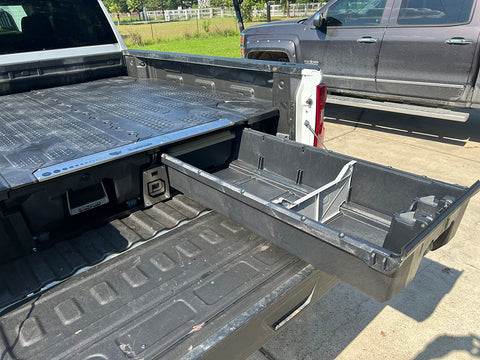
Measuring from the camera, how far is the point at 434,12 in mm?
5020

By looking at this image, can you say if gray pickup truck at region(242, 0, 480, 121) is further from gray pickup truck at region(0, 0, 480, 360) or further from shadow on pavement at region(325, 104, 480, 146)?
gray pickup truck at region(0, 0, 480, 360)

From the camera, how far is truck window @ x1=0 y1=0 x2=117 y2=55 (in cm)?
375

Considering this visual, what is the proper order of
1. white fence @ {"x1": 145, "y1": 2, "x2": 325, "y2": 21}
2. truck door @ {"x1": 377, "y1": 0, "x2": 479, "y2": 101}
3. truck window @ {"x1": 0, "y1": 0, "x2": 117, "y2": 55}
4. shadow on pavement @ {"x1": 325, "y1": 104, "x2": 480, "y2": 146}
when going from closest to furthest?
truck window @ {"x1": 0, "y1": 0, "x2": 117, "y2": 55}
truck door @ {"x1": 377, "y1": 0, "x2": 479, "y2": 101}
shadow on pavement @ {"x1": 325, "y1": 104, "x2": 480, "y2": 146}
white fence @ {"x1": 145, "y1": 2, "x2": 325, "y2": 21}

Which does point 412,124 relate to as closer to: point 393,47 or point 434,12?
point 393,47

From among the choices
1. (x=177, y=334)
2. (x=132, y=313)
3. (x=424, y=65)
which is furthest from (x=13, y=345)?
(x=424, y=65)

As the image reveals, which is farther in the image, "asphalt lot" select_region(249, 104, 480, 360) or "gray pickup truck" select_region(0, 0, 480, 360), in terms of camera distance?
"asphalt lot" select_region(249, 104, 480, 360)

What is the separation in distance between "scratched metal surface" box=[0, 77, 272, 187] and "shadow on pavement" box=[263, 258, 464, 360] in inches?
61.3

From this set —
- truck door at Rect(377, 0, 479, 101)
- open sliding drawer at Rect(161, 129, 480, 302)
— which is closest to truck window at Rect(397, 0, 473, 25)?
truck door at Rect(377, 0, 479, 101)

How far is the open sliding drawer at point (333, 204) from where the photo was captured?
1.40m

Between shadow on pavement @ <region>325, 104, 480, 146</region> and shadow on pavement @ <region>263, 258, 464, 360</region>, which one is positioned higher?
shadow on pavement @ <region>325, 104, 480, 146</region>

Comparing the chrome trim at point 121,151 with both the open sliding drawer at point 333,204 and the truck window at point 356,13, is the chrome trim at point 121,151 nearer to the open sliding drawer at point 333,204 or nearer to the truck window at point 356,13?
the open sliding drawer at point 333,204

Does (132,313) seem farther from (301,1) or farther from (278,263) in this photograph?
(301,1)

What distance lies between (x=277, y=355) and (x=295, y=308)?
2.42 ft

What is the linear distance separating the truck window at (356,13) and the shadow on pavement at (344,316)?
165 inches
